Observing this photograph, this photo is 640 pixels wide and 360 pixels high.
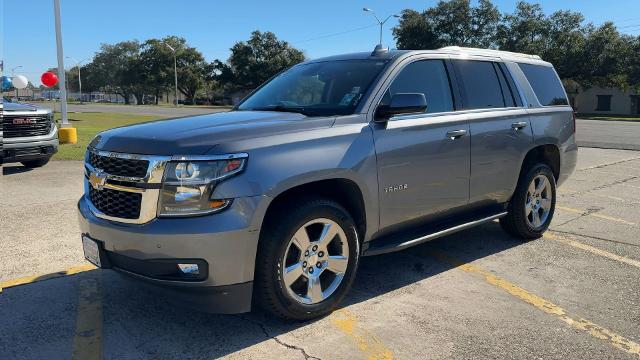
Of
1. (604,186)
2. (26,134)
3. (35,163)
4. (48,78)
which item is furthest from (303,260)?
(48,78)

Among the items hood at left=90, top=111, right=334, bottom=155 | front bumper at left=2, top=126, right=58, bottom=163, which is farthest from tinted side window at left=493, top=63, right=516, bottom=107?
front bumper at left=2, top=126, right=58, bottom=163

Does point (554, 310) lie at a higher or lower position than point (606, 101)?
lower

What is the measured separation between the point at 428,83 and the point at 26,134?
7607 millimetres

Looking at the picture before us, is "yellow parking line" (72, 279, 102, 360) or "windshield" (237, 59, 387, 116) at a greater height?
"windshield" (237, 59, 387, 116)

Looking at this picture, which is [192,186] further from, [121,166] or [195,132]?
[121,166]

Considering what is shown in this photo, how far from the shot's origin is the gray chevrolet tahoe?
306 centimetres

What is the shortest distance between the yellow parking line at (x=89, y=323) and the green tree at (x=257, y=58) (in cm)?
7916

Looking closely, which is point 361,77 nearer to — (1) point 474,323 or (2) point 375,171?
(2) point 375,171

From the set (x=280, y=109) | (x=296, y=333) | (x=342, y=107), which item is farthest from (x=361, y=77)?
(x=296, y=333)

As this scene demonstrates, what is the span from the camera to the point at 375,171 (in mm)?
3744

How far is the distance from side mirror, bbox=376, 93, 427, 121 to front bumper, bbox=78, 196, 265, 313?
125cm

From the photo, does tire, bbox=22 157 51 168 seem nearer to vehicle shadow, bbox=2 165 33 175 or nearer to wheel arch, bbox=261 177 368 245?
vehicle shadow, bbox=2 165 33 175

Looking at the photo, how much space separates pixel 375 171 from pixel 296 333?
1235mm

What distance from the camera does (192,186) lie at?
3.03 meters
